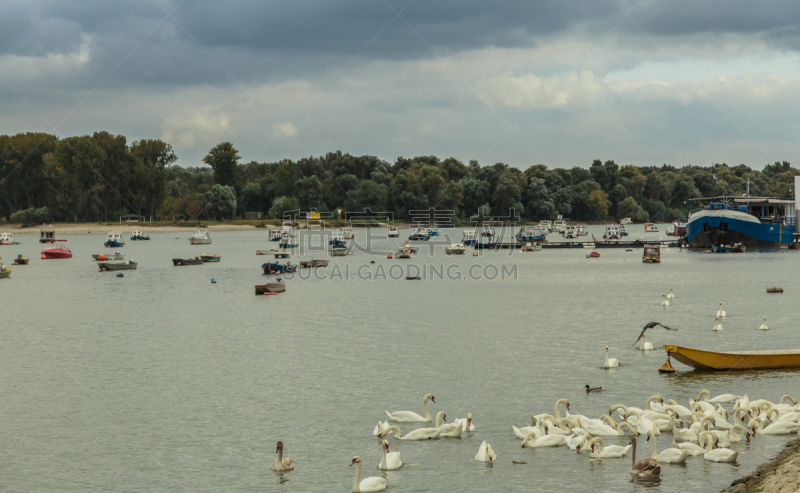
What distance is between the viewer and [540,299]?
66188mm

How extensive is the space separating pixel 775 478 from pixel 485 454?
26.1ft

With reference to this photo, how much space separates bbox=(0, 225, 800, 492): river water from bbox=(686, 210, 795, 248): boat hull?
55.0m

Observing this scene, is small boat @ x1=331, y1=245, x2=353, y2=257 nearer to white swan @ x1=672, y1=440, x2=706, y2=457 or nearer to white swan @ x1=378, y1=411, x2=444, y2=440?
white swan @ x1=378, y1=411, x2=444, y2=440

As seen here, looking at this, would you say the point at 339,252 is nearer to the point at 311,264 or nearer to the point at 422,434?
the point at 311,264

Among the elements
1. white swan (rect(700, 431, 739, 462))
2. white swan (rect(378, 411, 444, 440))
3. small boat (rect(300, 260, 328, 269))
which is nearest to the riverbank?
white swan (rect(700, 431, 739, 462))

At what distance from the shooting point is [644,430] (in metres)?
23.5

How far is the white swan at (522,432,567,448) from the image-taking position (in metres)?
22.8

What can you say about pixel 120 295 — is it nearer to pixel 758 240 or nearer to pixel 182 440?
pixel 182 440

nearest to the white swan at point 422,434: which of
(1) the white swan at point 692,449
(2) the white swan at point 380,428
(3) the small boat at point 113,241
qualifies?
(2) the white swan at point 380,428

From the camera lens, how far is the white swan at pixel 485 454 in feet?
71.0

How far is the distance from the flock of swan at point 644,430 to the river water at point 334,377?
14.8 inches

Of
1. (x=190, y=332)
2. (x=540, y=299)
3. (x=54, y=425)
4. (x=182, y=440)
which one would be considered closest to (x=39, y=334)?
(x=190, y=332)

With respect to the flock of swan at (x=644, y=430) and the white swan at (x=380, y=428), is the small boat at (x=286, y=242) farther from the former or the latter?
the white swan at (x=380, y=428)

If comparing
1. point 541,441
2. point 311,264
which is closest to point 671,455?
point 541,441
